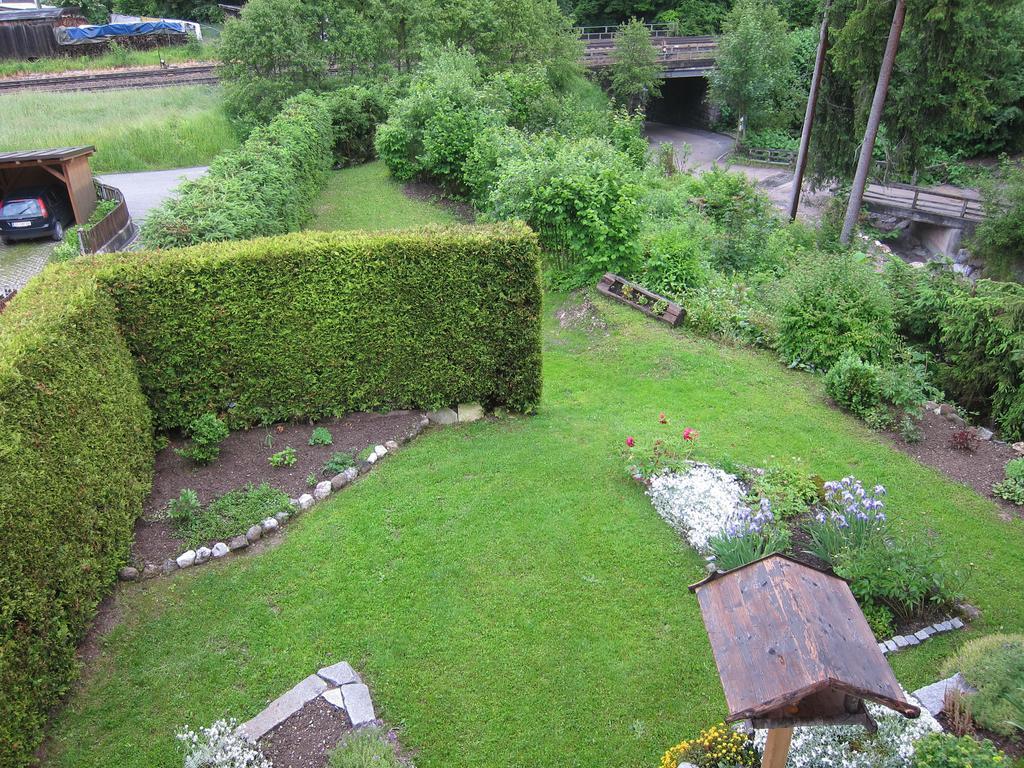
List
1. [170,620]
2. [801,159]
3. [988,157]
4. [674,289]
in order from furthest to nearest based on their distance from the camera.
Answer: [988,157]
[801,159]
[674,289]
[170,620]

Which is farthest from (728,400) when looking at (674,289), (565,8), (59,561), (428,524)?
(565,8)

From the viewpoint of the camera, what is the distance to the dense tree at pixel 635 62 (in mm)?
38500

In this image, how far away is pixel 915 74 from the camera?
20562 millimetres

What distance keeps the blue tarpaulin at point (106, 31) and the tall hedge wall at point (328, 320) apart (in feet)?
124

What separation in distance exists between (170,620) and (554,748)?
3843mm

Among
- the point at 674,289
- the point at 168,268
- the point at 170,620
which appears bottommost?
the point at 170,620

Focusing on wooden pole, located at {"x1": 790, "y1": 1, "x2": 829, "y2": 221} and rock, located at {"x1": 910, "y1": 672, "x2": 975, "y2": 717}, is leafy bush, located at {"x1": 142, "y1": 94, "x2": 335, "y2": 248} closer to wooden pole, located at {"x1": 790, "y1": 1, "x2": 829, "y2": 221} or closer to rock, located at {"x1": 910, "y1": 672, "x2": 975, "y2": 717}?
rock, located at {"x1": 910, "y1": 672, "x2": 975, "y2": 717}

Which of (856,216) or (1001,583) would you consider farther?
(856,216)

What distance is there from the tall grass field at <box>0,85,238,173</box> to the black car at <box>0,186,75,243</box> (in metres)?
6.19

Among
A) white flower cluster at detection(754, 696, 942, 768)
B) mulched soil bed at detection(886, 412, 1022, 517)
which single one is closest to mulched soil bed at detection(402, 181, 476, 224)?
mulched soil bed at detection(886, 412, 1022, 517)

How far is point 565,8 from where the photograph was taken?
4891 centimetres

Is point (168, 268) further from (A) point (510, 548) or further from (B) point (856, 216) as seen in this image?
(B) point (856, 216)

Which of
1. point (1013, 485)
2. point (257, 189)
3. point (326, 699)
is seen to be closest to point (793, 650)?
point (326, 699)

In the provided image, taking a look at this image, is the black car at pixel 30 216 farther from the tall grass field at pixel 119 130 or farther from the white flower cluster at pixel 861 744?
the white flower cluster at pixel 861 744
